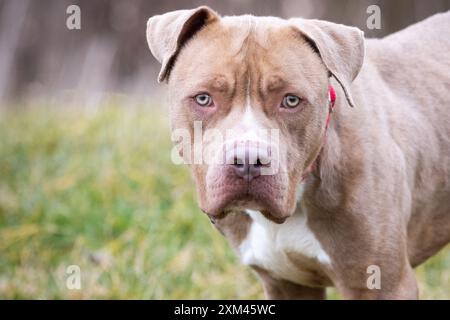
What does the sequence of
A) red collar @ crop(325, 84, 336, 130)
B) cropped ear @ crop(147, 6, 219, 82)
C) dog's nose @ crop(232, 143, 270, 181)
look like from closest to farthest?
dog's nose @ crop(232, 143, 270, 181)
cropped ear @ crop(147, 6, 219, 82)
red collar @ crop(325, 84, 336, 130)

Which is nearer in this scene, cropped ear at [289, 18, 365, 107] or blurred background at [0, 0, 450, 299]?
cropped ear at [289, 18, 365, 107]

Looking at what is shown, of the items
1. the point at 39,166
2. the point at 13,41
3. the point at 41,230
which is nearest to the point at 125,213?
the point at 41,230

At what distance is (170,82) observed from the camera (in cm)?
395

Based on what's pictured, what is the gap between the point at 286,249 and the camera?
4.19 metres

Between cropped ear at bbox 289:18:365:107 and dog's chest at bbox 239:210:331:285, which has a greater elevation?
cropped ear at bbox 289:18:365:107

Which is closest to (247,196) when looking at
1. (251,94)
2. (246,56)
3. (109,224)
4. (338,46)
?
(251,94)

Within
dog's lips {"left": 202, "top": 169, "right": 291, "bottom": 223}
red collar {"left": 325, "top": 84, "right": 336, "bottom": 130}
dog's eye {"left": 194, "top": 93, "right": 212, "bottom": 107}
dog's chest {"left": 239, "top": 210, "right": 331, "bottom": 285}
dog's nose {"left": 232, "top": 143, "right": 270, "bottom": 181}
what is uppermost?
dog's eye {"left": 194, "top": 93, "right": 212, "bottom": 107}

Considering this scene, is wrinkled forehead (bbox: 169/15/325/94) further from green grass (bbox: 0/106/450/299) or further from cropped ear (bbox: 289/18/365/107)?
green grass (bbox: 0/106/450/299)

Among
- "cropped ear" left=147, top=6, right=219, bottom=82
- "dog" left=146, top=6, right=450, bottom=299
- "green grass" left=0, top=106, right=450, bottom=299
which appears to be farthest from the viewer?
"green grass" left=0, top=106, right=450, bottom=299

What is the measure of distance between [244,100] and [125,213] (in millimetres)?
3077

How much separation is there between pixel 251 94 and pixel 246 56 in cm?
18

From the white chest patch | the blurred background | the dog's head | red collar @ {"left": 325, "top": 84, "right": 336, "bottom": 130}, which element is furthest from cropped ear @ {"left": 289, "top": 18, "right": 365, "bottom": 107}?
the blurred background

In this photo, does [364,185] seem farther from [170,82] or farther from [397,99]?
[170,82]

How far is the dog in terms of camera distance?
3670mm
